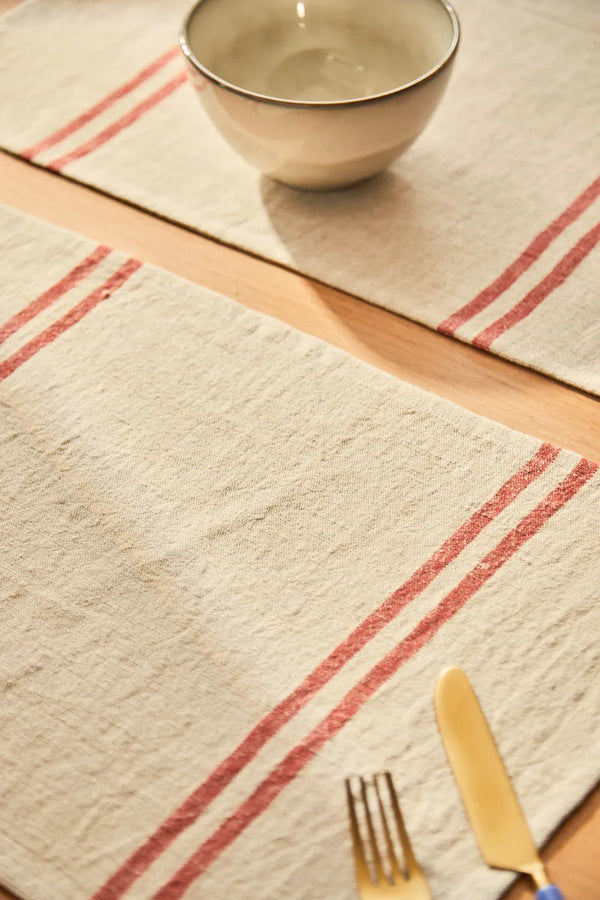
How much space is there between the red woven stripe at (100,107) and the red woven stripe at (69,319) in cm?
16

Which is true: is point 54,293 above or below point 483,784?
above

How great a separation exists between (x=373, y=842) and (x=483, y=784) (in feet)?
0.17

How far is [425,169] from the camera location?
0.70 m

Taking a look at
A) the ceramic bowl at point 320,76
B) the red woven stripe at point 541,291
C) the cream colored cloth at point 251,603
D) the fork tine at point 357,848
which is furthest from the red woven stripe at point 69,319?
the fork tine at point 357,848

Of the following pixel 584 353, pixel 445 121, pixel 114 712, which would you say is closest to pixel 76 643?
pixel 114 712

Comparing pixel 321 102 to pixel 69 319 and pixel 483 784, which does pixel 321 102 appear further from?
pixel 483 784

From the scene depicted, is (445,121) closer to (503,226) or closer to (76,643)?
(503,226)

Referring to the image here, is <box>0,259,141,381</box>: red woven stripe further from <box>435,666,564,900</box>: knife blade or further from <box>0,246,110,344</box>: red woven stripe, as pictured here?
<box>435,666,564,900</box>: knife blade

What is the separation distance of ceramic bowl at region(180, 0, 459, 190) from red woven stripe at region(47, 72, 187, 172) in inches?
4.2

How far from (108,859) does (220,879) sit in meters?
0.05

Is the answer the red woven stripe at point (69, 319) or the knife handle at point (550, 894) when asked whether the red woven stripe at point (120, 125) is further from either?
the knife handle at point (550, 894)

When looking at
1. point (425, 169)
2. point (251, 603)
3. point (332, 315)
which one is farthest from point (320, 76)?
point (251, 603)

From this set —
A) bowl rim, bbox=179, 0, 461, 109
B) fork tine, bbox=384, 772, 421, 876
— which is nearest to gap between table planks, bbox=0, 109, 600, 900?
bowl rim, bbox=179, 0, 461, 109

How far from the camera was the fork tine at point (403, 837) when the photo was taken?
0.38 metres
